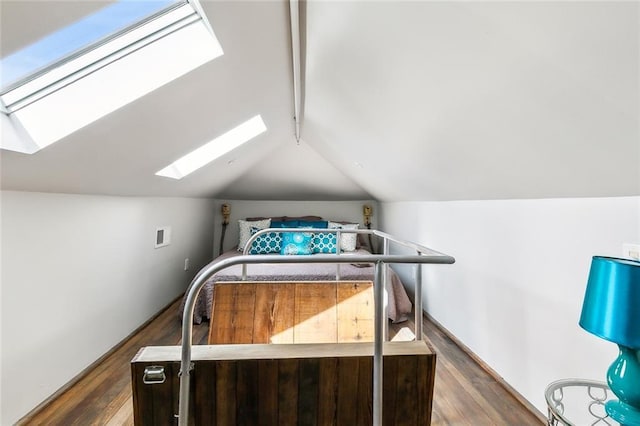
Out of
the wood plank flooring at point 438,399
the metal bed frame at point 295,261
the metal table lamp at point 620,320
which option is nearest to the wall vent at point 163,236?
the wood plank flooring at point 438,399

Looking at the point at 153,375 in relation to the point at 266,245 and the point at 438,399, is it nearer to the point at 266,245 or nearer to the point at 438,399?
the point at 438,399

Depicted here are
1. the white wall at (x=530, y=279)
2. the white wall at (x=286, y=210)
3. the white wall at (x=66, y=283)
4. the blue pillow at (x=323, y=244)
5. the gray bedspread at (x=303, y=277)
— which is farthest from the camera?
the white wall at (x=286, y=210)

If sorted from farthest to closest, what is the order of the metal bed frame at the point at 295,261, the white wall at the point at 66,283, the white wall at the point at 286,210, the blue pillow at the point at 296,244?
the white wall at the point at 286,210 → the blue pillow at the point at 296,244 → the white wall at the point at 66,283 → the metal bed frame at the point at 295,261

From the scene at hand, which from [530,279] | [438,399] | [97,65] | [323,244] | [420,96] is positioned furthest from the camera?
[323,244]

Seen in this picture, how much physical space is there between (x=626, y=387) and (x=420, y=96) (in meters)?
1.25

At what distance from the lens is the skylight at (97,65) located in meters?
1.01

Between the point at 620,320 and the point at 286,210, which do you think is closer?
the point at 620,320

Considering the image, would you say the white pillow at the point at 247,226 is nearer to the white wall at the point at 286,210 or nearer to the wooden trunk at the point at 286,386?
the white wall at the point at 286,210

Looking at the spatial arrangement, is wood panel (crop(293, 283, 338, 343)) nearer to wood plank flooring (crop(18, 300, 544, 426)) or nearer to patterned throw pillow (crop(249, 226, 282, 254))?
wood plank flooring (crop(18, 300, 544, 426))

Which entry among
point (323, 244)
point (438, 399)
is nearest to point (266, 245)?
point (323, 244)

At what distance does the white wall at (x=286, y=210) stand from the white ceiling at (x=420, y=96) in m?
2.37

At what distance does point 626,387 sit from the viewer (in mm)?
810

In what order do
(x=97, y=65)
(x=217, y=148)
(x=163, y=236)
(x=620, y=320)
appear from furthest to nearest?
(x=163, y=236), (x=217, y=148), (x=97, y=65), (x=620, y=320)

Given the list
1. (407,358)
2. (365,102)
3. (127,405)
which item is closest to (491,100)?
(365,102)
